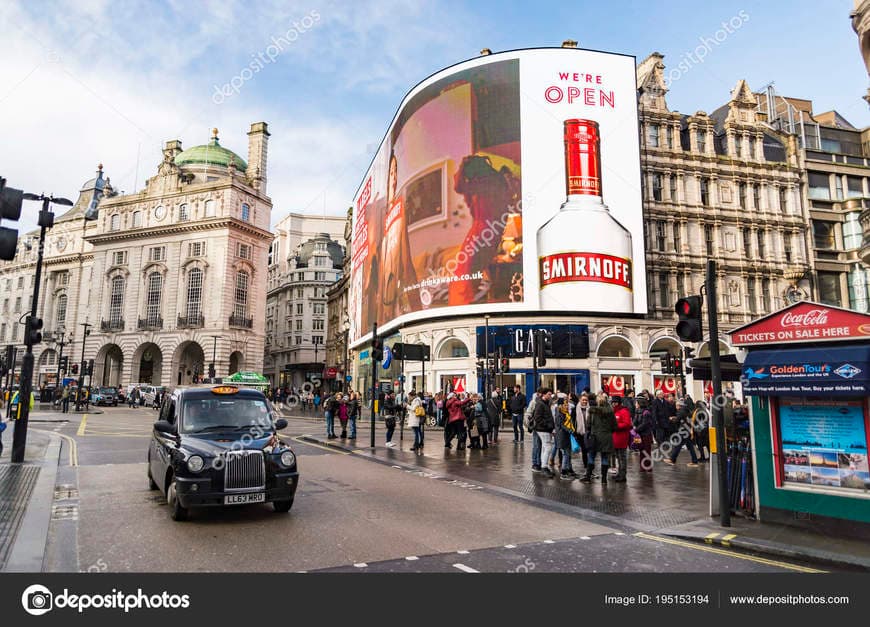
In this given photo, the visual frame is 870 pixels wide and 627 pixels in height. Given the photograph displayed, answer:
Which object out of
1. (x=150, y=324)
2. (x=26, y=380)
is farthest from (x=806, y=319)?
(x=150, y=324)

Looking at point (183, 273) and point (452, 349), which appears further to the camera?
point (183, 273)

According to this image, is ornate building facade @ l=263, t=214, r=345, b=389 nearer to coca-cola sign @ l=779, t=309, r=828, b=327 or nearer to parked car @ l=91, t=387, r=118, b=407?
parked car @ l=91, t=387, r=118, b=407

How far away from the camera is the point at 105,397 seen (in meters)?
50.0

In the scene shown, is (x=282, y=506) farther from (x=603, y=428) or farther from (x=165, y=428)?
(x=603, y=428)

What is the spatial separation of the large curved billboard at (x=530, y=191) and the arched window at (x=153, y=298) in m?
39.3

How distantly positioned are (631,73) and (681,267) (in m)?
14.9

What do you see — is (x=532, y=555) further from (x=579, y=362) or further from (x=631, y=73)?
(x=631, y=73)

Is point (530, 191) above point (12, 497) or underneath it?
above

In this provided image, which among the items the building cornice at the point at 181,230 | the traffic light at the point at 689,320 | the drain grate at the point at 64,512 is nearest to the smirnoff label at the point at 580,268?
the traffic light at the point at 689,320

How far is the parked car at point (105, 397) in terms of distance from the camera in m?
49.8

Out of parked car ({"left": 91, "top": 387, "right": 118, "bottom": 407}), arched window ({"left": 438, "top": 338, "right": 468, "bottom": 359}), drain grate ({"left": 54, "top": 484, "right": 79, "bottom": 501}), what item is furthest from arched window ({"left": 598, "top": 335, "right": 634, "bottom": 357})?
parked car ({"left": 91, "top": 387, "right": 118, "bottom": 407})

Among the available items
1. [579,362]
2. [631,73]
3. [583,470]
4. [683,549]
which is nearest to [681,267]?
[579,362]

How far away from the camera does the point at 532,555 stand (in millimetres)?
6426
